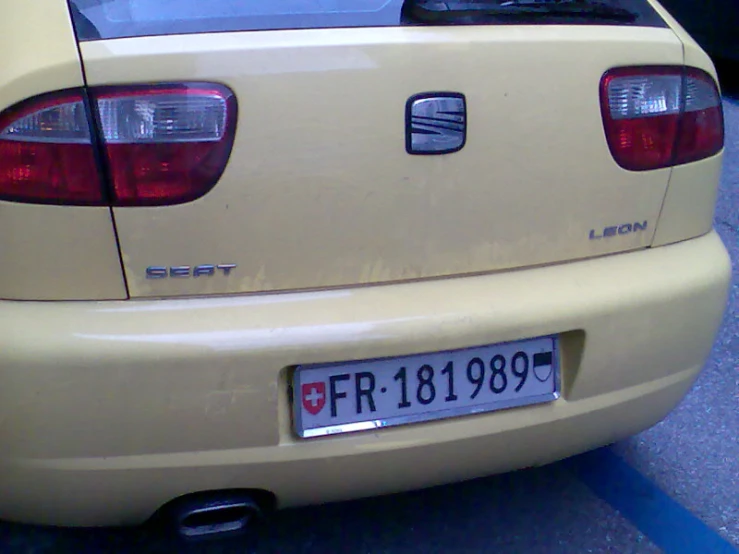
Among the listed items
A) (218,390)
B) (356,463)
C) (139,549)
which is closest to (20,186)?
(218,390)

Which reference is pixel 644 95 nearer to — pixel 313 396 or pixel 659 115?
pixel 659 115

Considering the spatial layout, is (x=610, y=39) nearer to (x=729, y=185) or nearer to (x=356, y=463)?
(x=356, y=463)

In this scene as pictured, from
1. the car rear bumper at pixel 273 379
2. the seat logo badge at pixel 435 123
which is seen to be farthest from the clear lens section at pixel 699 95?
the seat logo badge at pixel 435 123

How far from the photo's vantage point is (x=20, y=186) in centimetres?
146

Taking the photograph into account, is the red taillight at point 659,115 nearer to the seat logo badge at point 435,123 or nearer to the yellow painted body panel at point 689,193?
the yellow painted body panel at point 689,193

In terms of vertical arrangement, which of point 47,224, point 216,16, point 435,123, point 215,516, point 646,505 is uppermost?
point 216,16

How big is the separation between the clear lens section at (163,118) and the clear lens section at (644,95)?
0.80 metres

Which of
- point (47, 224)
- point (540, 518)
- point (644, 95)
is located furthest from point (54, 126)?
point (540, 518)

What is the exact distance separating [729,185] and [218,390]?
4367 mm

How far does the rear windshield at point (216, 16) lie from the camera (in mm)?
1490

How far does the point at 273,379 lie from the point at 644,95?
3.15 feet

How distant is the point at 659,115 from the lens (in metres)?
1.83

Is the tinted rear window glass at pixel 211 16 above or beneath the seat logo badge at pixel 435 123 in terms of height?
above

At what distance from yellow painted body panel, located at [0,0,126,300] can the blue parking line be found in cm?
148
